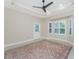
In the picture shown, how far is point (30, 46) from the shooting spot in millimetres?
1087

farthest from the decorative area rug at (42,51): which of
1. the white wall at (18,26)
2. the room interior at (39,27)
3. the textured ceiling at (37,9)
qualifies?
the textured ceiling at (37,9)

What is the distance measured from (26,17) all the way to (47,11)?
268 millimetres

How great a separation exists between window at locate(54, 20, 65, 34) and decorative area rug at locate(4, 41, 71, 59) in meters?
0.16

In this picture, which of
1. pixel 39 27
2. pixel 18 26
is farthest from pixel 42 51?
pixel 18 26

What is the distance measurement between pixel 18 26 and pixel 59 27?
1.56 feet

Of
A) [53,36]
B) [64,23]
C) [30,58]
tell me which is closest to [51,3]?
[64,23]

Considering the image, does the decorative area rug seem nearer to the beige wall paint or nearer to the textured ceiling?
the beige wall paint

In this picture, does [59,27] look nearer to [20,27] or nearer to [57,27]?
[57,27]

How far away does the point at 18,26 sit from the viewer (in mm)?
1048

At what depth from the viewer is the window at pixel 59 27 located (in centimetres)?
104

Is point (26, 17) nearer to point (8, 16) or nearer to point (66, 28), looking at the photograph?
point (8, 16)

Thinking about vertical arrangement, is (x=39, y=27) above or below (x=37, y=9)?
below
